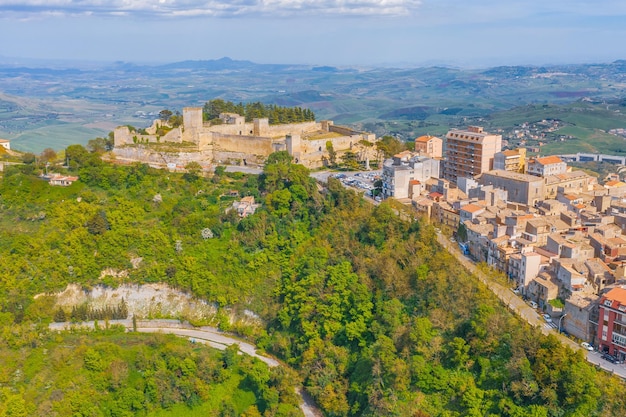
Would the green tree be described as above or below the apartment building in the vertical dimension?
above

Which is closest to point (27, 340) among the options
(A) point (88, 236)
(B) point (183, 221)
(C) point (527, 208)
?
(A) point (88, 236)

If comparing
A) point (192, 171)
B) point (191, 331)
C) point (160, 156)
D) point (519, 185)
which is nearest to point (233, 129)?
point (160, 156)

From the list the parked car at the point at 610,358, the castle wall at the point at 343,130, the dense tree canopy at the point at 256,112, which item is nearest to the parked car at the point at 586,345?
the parked car at the point at 610,358

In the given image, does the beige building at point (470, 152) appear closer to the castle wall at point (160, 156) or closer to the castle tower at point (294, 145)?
the castle tower at point (294, 145)

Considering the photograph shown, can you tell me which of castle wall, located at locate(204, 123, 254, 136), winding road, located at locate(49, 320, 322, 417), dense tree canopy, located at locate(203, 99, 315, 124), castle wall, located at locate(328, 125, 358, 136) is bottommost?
winding road, located at locate(49, 320, 322, 417)

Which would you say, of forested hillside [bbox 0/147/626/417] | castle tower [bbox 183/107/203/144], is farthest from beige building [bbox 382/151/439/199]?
castle tower [bbox 183/107/203/144]

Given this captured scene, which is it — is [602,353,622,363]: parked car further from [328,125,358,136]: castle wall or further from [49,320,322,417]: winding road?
[328,125,358,136]: castle wall

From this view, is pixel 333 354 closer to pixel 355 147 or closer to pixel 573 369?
pixel 573 369
